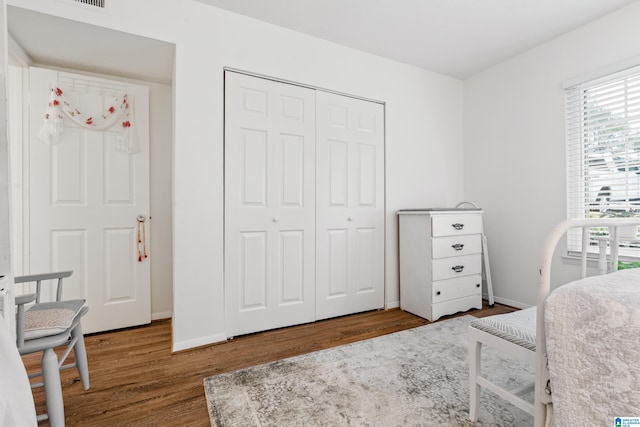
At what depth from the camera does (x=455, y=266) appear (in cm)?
271

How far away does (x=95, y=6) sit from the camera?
6.07 feet

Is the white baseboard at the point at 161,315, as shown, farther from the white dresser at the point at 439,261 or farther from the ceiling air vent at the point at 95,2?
the ceiling air vent at the point at 95,2

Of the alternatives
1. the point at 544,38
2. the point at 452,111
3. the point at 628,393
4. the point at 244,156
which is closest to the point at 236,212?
the point at 244,156

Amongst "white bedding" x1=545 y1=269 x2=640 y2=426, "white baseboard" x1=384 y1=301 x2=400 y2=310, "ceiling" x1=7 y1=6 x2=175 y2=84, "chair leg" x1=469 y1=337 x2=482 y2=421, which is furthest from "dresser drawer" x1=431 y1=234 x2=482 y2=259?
"ceiling" x1=7 y1=6 x2=175 y2=84

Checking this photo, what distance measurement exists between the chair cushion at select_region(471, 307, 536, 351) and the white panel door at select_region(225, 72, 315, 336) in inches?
59.3

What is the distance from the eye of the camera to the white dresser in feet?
8.54

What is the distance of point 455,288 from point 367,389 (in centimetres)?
151

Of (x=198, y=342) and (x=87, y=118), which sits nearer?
(x=198, y=342)

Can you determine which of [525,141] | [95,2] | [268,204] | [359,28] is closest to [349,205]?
[268,204]

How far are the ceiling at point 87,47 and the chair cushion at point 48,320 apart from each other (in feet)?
5.52

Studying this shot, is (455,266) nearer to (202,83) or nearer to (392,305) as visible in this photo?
(392,305)

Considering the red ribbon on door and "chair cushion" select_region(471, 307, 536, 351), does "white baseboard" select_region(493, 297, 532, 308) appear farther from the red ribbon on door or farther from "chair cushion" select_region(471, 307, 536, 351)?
the red ribbon on door

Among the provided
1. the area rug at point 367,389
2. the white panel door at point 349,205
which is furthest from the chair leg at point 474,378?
the white panel door at point 349,205

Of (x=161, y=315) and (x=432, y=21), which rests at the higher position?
(x=432, y=21)
